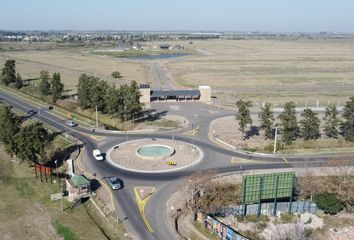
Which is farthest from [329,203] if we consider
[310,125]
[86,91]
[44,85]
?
[44,85]

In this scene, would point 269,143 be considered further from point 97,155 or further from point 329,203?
point 97,155

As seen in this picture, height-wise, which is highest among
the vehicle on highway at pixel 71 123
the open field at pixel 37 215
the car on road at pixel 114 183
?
the vehicle on highway at pixel 71 123

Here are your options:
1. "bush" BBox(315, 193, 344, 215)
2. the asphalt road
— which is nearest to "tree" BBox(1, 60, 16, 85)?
the asphalt road

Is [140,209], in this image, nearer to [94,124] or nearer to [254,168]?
[254,168]

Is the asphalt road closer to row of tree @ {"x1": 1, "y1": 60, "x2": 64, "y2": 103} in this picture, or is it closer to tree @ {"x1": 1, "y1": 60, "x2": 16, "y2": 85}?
row of tree @ {"x1": 1, "y1": 60, "x2": 64, "y2": 103}

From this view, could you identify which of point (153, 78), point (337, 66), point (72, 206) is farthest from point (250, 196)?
point (337, 66)

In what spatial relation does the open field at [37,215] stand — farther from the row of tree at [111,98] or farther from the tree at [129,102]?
the row of tree at [111,98]

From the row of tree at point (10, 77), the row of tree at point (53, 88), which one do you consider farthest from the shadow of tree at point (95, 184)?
the row of tree at point (10, 77)
